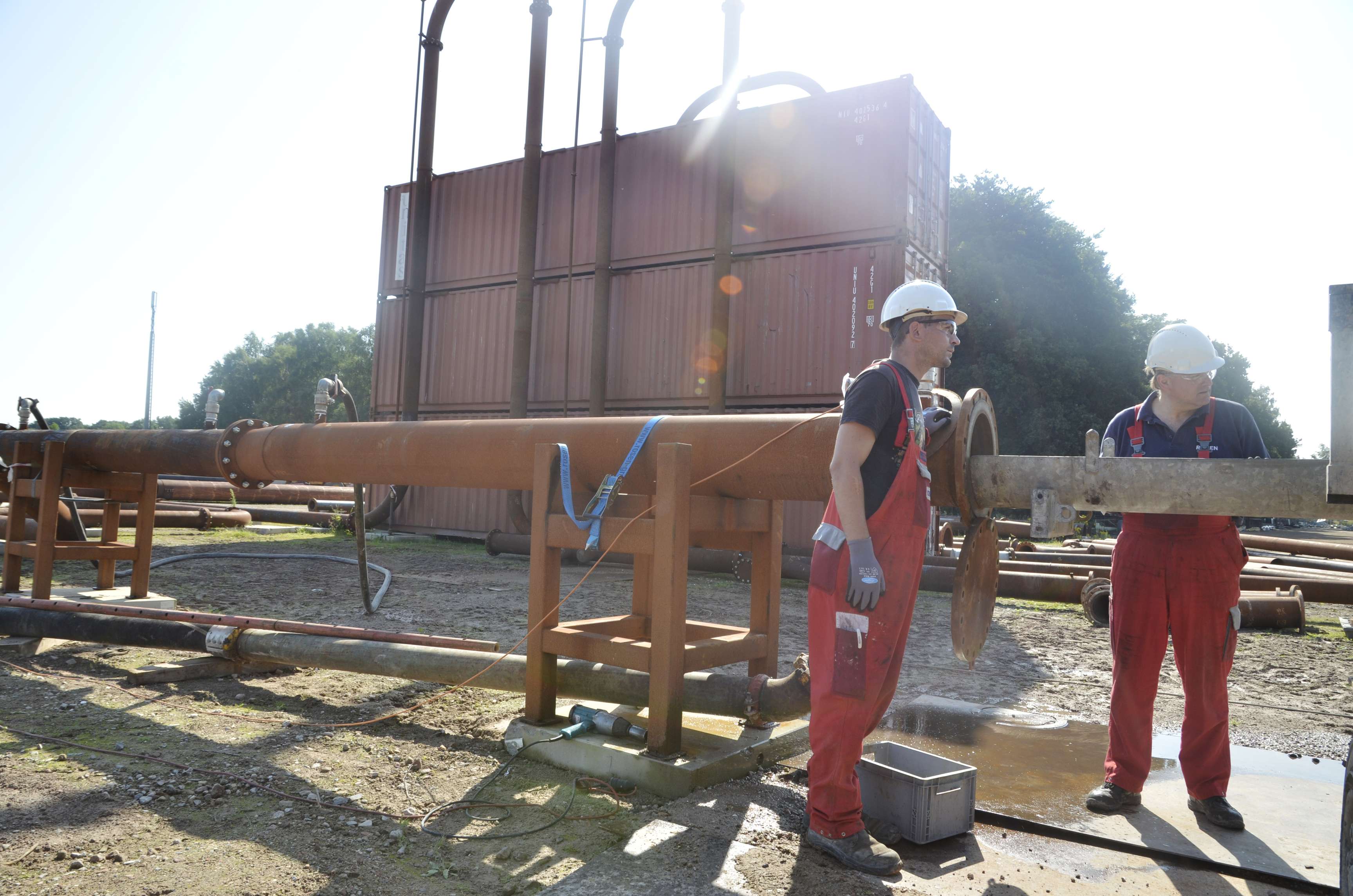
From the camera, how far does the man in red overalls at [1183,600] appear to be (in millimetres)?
3195

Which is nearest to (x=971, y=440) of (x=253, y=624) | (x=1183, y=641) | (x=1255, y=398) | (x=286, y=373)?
(x=1183, y=641)

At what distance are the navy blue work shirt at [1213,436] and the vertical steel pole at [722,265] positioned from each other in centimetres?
709

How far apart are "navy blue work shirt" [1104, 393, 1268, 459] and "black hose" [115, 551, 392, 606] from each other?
732 centimetres

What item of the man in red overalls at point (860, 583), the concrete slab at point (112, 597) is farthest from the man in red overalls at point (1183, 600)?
the concrete slab at point (112, 597)

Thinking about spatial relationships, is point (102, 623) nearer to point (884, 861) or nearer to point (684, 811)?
point (684, 811)

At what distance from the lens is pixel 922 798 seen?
9.31 ft

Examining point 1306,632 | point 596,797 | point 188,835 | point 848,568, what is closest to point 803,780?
point 596,797

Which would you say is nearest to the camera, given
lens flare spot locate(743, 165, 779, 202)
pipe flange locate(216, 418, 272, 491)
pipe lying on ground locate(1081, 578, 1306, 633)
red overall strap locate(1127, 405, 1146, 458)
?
red overall strap locate(1127, 405, 1146, 458)

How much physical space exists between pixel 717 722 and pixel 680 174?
915 cm

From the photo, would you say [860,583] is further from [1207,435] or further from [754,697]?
[1207,435]

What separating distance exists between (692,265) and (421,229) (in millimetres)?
4954

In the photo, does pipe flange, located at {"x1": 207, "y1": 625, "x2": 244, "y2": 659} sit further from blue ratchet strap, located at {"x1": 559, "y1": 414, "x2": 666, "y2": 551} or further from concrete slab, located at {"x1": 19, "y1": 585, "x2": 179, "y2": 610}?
blue ratchet strap, located at {"x1": 559, "y1": 414, "x2": 666, "y2": 551}

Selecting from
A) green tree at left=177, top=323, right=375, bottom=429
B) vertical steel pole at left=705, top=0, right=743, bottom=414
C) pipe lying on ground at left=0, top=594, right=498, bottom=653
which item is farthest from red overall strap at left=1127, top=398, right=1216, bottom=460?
green tree at left=177, top=323, right=375, bottom=429

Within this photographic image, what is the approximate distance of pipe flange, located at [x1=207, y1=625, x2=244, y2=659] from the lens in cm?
479
